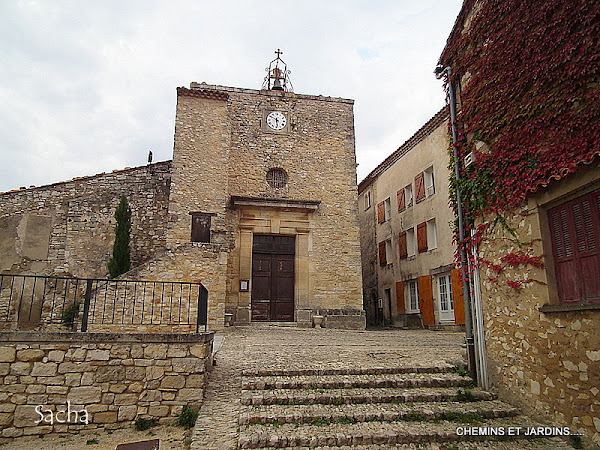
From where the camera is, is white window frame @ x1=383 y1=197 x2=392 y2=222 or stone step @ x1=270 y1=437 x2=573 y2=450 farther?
white window frame @ x1=383 y1=197 x2=392 y2=222

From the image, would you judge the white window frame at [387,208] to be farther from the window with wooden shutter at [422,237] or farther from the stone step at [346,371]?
the stone step at [346,371]

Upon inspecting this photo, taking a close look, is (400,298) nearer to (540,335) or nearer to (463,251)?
(463,251)

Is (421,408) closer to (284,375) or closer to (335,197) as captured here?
(284,375)

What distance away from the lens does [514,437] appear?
14.1 ft

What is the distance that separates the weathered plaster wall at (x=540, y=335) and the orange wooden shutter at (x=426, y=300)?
9.04 meters

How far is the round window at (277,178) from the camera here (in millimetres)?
14227

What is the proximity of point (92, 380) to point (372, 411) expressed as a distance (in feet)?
10.7

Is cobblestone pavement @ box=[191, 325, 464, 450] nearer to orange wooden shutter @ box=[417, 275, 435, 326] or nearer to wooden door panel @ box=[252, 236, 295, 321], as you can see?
wooden door panel @ box=[252, 236, 295, 321]

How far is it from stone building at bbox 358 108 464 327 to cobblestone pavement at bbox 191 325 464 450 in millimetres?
5576

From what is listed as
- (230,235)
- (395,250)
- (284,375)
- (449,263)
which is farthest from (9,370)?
(395,250)

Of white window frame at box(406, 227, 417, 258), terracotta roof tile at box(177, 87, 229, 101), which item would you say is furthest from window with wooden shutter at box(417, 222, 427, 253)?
terracotta roof tile at box(177, 87, 229, 101)

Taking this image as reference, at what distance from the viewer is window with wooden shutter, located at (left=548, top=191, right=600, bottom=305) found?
13.5 ft

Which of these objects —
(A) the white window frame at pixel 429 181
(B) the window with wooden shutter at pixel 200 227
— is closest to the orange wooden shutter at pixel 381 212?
(A) the white window frame at pixel 429 181

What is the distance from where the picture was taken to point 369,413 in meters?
4.59
